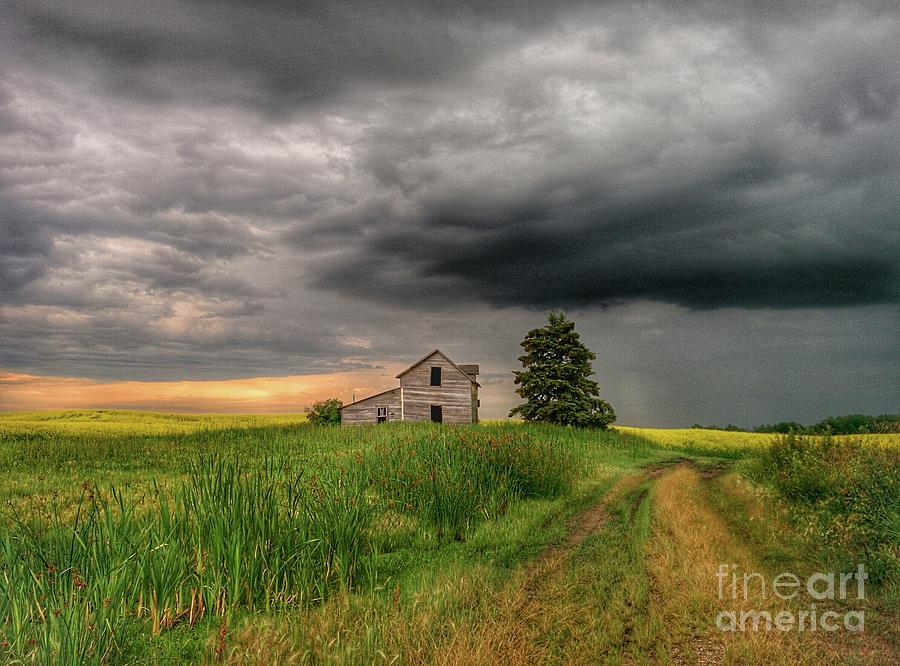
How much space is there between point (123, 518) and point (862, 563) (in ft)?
35.9

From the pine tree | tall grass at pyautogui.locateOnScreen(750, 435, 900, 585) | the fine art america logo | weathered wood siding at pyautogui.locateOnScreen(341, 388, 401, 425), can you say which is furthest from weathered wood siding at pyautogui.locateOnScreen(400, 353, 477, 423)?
the fine art america logo

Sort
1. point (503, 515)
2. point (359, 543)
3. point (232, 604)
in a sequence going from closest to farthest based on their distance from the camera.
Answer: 1. point (232, 604)
2. point (359, 543)
3. point (503, 515)

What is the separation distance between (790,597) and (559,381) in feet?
106

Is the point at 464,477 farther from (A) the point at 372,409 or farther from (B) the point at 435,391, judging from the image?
(A) the point at 372,409

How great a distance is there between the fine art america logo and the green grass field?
0.17 m

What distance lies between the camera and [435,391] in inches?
1813

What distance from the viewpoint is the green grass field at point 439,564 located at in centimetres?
556

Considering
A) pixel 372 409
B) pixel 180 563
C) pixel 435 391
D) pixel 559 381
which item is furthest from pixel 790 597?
pixel 372 409

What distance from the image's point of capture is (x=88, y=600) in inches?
210

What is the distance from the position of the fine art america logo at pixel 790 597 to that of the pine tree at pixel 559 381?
2993cm

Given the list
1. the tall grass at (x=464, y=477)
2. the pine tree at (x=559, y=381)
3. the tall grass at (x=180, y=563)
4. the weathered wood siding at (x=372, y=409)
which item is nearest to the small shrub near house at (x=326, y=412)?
the weathered wood siding at (x=372, y=409)

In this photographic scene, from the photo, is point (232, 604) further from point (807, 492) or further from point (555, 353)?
point (555, 353)

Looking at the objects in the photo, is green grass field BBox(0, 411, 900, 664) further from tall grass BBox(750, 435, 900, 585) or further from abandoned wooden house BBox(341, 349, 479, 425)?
abandoned wooden house BBox(341, 349, 479, 425)

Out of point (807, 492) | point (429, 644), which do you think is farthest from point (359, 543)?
point (807, 492)
